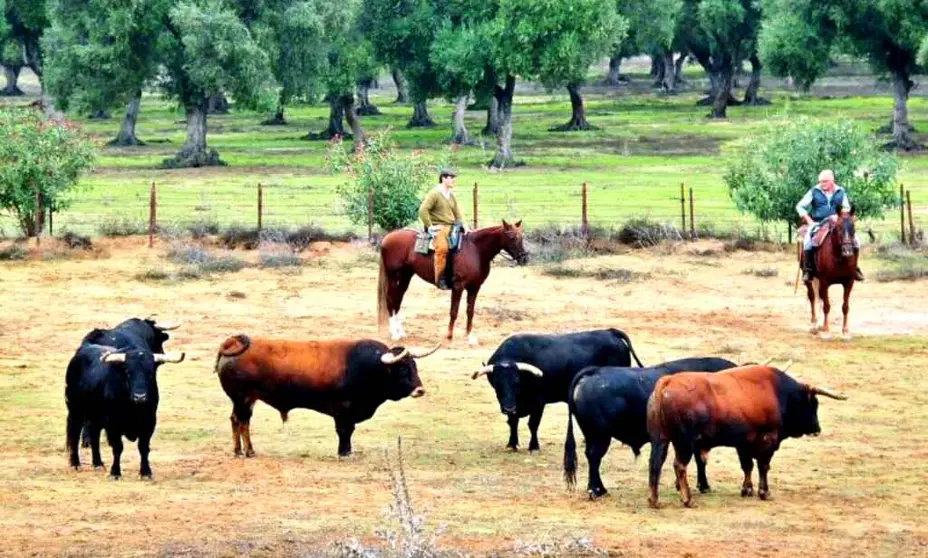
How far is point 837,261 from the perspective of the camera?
2467 cm

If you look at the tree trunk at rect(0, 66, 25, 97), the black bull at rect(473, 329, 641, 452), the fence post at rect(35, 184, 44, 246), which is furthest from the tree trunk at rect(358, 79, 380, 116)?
the black bull at rect(473, 329, 641, 452)

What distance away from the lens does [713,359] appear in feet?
52.3

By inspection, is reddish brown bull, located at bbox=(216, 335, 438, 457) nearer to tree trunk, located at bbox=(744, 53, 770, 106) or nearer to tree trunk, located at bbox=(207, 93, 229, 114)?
tree trunk, located at bbox=(744, 53, 770, 106)

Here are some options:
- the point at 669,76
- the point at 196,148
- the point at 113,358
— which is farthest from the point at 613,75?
the point at 113,358

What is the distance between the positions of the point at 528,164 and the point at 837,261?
30.6 meters

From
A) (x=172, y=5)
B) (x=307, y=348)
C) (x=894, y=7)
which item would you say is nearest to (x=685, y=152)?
(x=894, y=7)

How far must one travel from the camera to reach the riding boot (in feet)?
81.9

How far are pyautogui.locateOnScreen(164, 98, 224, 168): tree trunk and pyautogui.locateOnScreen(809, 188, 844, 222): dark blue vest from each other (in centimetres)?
3183

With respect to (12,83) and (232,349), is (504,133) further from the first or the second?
(12,83)

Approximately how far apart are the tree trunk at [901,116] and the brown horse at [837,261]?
110 feet

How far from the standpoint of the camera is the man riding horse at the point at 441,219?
23859 millimetres

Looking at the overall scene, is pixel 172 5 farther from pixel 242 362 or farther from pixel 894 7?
pixel 242 362

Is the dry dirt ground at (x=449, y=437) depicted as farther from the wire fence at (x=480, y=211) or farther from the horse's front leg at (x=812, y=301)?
the wire fence at (x=480, y=211)

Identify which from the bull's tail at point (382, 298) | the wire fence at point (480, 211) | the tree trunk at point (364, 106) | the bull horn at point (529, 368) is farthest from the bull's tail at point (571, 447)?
the tree trunk at point (364, 106)
